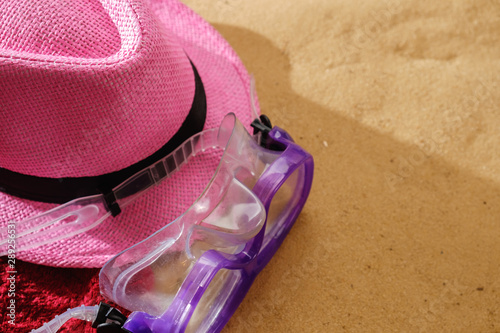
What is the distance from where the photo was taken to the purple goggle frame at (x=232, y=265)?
81cm

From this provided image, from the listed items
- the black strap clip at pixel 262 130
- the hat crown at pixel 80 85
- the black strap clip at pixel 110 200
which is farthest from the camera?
the black strap clip at pixel 262 130

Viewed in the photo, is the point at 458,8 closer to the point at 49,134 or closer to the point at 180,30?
the point at 180,30

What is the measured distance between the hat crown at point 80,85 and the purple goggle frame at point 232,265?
0.20m

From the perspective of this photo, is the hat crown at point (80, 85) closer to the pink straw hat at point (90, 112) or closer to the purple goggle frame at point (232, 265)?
the pink straw hat at point (90, 112)

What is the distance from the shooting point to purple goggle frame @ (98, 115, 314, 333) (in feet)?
2.67

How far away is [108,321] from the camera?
0.82 meters

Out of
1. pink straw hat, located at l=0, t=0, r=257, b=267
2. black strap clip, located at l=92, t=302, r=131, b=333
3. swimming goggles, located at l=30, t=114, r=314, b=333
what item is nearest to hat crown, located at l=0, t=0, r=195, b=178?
pink straw hat, located at l=0, t=0, r=257, b=267

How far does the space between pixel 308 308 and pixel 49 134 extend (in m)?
0.76

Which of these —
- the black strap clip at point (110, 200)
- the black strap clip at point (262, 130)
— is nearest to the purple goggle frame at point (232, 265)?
the black strap clip at point (262, 130)

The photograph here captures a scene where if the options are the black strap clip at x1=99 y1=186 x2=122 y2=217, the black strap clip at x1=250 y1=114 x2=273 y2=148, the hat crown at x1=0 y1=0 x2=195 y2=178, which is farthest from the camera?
the black strap clip at x1=250 y1=114 x2=273 y2=148

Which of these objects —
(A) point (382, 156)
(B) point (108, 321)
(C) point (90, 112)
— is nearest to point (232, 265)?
(B) point (108, 321)

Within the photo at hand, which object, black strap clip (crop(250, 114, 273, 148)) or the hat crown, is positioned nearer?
the hat crown

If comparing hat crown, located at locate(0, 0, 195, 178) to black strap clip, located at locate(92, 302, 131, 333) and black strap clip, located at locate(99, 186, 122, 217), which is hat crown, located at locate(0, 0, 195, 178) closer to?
black strap clip, located at locate(99, 186, 122, 217)

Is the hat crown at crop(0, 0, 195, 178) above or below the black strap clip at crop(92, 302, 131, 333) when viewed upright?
above
